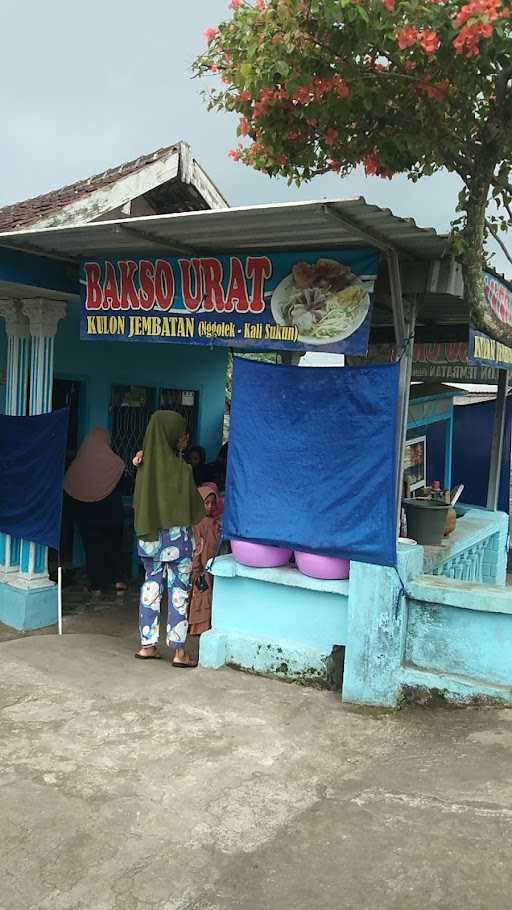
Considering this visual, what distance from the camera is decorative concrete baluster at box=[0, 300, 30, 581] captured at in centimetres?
673


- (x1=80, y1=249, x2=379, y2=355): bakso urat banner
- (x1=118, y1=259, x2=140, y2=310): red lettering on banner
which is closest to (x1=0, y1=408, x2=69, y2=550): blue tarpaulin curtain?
(x1=80, y1=249, x2=379, y2=355): bakso urat banner

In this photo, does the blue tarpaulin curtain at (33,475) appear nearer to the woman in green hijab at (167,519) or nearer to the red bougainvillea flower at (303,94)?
the woman in green hijab at (167,519)

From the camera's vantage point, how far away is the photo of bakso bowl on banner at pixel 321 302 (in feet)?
15.1

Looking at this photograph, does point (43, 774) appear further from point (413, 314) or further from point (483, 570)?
point (483, 570)

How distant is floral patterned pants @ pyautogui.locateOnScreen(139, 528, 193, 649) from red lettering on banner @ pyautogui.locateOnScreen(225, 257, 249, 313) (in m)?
1.60

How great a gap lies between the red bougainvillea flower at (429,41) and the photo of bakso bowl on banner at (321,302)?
4.04ft

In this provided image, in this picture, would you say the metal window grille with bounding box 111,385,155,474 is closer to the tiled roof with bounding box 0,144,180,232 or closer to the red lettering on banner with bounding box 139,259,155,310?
the tiled roof with bounding box 0,144,180,232

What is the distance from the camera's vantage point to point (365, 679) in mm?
4598

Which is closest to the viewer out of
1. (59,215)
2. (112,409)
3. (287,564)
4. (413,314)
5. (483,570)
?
(413,314)

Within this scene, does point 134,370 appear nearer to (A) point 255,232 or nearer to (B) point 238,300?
(B) point 238,300

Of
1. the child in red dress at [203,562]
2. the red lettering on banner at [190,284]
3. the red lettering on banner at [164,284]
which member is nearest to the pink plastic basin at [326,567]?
the child in red dress at [203,562]

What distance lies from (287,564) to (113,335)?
213 cm

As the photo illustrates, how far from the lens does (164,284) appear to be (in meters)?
5.38

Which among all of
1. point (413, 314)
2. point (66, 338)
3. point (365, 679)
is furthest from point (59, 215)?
point (365, 679)
